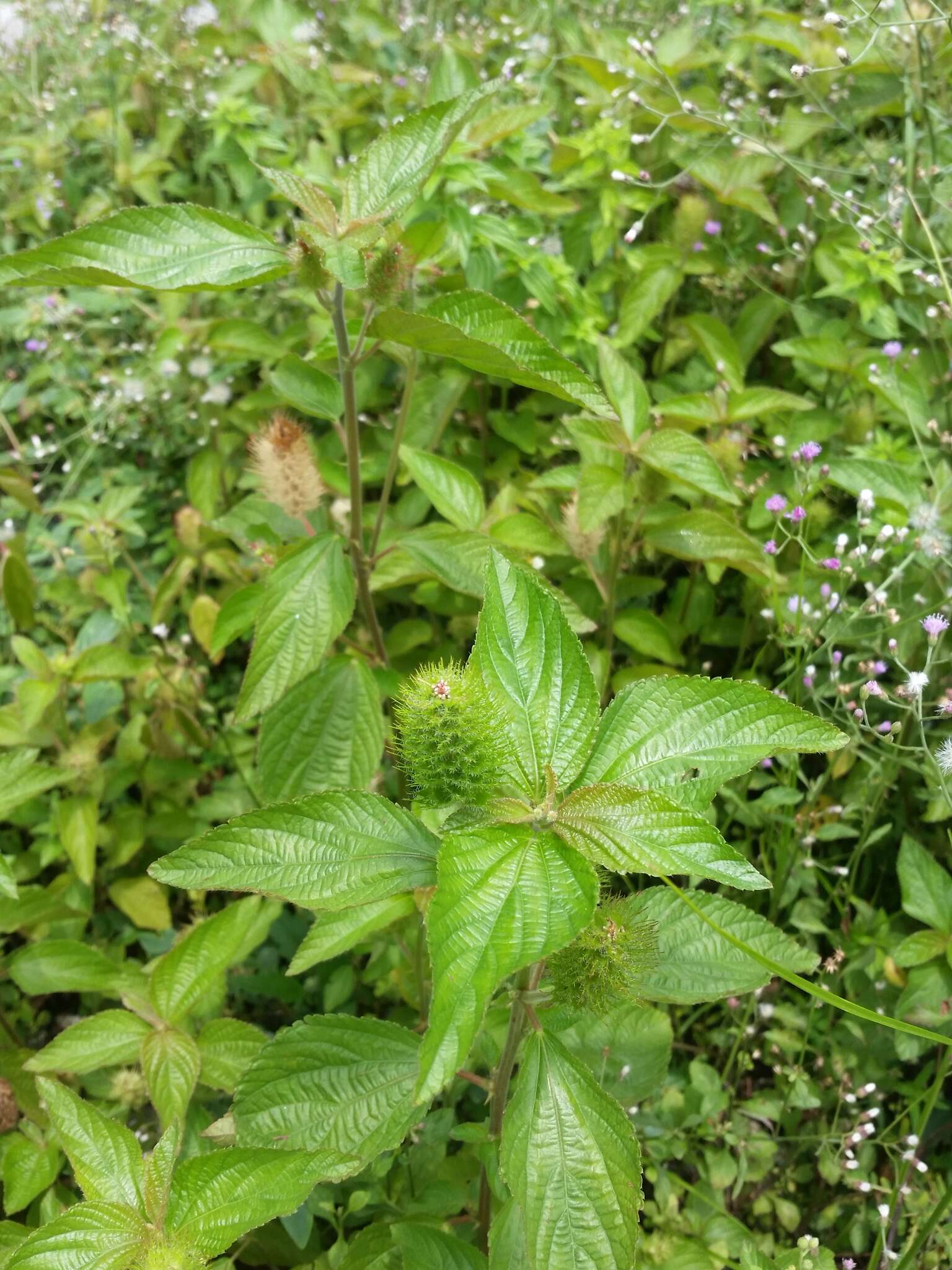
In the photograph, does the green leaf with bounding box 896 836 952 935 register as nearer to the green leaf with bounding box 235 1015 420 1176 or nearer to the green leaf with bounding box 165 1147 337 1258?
the green leaf with bounding box 235 1015 420 1176

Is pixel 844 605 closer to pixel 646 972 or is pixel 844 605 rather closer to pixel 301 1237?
pixel 646 972

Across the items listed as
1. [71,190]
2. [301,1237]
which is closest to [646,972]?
[301,1237]

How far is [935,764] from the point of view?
173cm

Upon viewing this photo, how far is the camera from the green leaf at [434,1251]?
1.35 meters

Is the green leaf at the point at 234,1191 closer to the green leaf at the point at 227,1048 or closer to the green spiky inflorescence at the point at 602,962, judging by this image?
the green spiky inflorescence at the point at 602,962

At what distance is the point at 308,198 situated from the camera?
1374 millimetres

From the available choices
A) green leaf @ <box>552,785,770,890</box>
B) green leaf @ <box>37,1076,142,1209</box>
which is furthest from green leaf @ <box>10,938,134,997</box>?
green leaf @ <box>552,785,770,890</box>

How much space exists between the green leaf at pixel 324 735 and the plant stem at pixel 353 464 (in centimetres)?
13

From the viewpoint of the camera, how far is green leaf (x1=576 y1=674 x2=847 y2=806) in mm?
1108

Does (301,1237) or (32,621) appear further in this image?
(32,621)

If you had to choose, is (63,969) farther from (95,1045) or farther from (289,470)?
(289,470)

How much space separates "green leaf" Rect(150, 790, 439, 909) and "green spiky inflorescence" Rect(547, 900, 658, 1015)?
0.21 metres

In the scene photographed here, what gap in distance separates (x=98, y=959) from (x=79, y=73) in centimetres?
394

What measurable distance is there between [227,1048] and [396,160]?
161 centimetres
